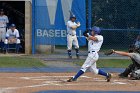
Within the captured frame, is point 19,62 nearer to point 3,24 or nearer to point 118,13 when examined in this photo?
point 3,24

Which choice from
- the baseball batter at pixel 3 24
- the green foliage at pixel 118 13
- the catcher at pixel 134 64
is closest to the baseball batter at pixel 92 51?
the catcher at pixel 134 64

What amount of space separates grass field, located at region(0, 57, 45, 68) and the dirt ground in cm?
279

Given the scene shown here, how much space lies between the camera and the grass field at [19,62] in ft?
67.3

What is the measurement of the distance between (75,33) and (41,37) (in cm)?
243

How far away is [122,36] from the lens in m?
27.9

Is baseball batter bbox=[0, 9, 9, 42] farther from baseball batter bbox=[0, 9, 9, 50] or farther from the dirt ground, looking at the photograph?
the dirt ground

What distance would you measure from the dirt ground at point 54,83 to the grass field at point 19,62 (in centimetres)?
279

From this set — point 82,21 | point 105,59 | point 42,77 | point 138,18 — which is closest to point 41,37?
point 82,21

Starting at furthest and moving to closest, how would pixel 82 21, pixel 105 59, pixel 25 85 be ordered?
pixel 82 21
pixel 105 59
pixel 25 85

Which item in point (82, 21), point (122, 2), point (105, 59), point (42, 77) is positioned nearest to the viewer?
point (42, 77)

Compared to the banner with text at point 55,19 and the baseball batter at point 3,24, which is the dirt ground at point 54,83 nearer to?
the banner with text at point 55,19

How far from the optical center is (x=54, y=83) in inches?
592

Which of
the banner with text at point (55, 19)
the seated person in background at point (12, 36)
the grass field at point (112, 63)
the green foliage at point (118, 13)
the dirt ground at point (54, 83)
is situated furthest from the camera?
the green foliage at point (118, 13)

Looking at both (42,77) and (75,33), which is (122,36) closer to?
(75,33)
